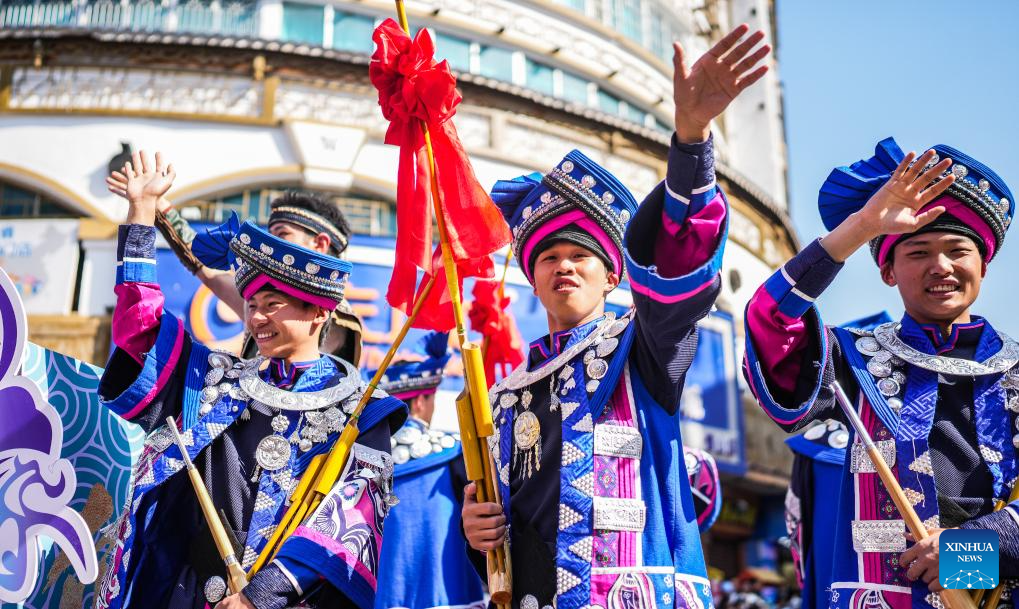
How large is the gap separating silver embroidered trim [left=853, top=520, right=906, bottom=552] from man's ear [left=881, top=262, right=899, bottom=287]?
0.83m

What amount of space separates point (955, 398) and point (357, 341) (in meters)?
2.89

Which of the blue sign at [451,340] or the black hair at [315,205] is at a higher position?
the blue sign at [451,340]

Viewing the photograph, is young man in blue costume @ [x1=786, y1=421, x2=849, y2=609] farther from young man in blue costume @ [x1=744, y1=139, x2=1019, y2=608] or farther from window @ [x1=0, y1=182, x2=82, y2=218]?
window @ [x1=0, y1=182, x2=82, y2=218]

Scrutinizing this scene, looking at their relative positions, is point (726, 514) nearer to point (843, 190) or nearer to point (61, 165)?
point (61, 165)

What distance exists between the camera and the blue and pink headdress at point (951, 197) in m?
3.04

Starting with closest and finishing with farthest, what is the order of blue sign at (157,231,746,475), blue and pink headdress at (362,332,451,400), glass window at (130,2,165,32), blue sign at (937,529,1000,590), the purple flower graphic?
blue sign at (937,529,1000,590)
the purple flower graphic
blue and pink headdress at (362,332,451,400)
blue sign at (157,231,746,475)
glass window at (130,2,165,32)

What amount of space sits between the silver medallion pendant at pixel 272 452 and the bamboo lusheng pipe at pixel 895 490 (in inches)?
68.0

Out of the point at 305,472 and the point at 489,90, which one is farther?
the point at 489,90

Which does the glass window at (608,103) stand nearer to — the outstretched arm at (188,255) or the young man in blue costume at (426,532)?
the outstretched arm at (188,255)

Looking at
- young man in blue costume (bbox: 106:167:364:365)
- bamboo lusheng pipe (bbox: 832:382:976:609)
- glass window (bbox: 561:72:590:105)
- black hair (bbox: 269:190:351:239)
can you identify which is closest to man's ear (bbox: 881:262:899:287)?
bamboo lusheng pipe (bbox: 832:382:976:609)

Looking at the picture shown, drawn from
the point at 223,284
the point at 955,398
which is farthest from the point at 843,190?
the point at 223,284

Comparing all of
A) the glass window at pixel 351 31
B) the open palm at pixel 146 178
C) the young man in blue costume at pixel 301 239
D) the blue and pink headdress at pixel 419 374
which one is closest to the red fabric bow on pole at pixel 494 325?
the blue and pink headdress at pixel 419 374

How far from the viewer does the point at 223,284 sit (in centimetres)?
476

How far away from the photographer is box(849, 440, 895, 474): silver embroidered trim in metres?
2.88
